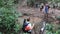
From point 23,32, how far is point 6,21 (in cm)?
134

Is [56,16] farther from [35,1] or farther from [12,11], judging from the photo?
[12,11]

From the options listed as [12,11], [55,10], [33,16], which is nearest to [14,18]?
[12,11]

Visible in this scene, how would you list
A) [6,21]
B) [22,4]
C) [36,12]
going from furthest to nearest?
[22,4]
[36,12]
[6,21]

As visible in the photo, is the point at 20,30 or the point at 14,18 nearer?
the point at 14,18

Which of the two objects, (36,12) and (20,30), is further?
(36,12)

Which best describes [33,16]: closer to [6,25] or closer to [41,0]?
[41,0]

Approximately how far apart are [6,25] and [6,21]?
0.17 meters

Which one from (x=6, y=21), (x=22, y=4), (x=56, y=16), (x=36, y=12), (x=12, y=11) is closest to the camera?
(x=6, y=21)

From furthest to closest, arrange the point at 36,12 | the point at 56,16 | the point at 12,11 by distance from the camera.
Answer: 1. the point at 36,12
2. the point at 56,16
3. the point at 12,11

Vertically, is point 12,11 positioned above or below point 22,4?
above

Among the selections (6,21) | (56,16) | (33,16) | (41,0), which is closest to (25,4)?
(41,0)

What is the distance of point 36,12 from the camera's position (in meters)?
12.4

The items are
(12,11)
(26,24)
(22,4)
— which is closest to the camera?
(12,11)

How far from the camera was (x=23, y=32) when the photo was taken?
860cm
